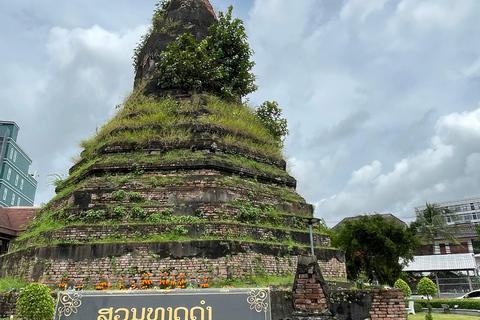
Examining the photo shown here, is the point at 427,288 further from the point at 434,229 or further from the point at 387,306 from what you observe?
the point at 434,229

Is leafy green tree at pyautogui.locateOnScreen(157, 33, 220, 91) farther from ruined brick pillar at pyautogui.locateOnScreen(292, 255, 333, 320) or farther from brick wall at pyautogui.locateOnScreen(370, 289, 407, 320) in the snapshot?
brick wall at pyautogui.locateOnScreen(370, 289, 407, 320)

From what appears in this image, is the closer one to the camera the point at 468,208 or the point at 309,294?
the point at 309,294

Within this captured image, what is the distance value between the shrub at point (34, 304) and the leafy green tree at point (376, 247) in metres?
19.1

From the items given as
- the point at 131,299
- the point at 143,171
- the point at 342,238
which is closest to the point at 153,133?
the point at 143,171

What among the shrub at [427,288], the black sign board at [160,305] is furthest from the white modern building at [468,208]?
the black sign board at [160,305]

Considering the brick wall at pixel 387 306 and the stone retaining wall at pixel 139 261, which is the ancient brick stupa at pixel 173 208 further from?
the brick wall at pixel 387 306

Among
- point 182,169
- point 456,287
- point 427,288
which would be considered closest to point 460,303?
point 427,288

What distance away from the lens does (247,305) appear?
5965 mm

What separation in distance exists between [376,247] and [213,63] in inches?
589

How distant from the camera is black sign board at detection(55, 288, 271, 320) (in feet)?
18.9

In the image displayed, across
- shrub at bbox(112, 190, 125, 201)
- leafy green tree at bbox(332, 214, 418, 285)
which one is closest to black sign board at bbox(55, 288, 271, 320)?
shrub at bbox(112, 190, 125, 201)

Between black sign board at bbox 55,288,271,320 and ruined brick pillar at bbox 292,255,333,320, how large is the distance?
928 millimetres

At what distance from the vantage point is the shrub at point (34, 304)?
6.54 m

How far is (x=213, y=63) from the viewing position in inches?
599
